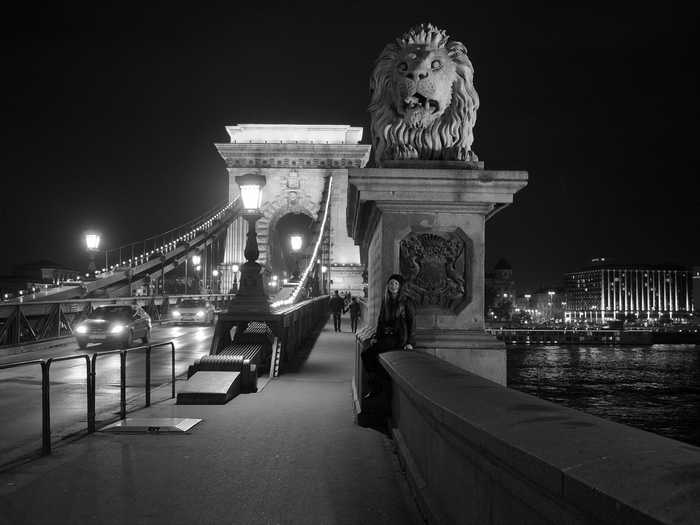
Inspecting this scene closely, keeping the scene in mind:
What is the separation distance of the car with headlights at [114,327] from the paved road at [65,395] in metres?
1.72

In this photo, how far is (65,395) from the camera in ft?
31.7

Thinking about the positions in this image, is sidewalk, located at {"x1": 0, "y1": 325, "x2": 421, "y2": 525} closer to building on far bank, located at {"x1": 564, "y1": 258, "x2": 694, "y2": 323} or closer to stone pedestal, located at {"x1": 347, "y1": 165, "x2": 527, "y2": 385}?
stone pedestal, located at {"x1": 347, "y1": 165, "x2": 527, "y2": 385}

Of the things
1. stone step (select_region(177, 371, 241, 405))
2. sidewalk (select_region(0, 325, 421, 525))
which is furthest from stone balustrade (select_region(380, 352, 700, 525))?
stone step (select_region(177, 371, 241, 405))

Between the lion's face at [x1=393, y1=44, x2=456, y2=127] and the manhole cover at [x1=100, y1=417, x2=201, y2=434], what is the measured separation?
3590mm

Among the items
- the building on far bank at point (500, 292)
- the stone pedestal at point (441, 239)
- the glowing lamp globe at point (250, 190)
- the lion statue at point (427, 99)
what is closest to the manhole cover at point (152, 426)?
the stone pedestal at point (441, 239)

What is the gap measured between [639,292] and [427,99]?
647 ft

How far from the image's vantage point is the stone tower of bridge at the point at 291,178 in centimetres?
6538

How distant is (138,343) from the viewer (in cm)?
2102

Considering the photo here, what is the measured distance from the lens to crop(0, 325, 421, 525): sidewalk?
168 inches

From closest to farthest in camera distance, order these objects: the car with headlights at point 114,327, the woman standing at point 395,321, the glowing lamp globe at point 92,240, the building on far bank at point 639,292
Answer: the woman standing at point 395,321 < the car with headlights at point 114,327 < the glowing lamp globe at point 92,240 < the building on far bank at point 639,292

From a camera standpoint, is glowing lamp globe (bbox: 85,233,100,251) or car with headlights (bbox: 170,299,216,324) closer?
glowing lamp globe (bbox: 85,233,100,251)

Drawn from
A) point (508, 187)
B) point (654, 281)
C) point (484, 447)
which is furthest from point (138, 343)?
point (654, 281)

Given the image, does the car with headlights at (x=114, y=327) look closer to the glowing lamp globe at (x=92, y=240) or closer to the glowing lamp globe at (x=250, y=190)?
the glowing lamp globe at (x=92, y=240)

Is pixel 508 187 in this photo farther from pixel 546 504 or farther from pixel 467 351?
pixel 546 504
